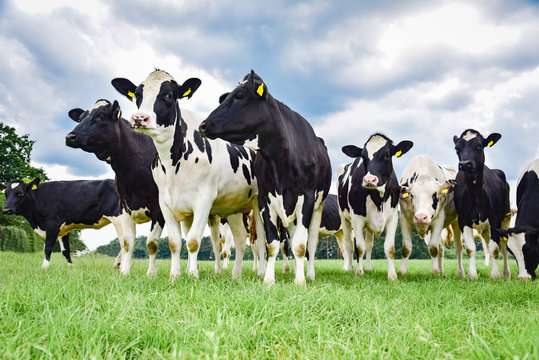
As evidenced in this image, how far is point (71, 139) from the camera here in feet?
21.3

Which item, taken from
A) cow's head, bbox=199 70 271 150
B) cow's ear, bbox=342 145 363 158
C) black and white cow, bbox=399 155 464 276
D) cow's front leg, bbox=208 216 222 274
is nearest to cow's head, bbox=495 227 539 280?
black and white cow, bbox=399 155 464 276

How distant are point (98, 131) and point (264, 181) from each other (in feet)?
9.31

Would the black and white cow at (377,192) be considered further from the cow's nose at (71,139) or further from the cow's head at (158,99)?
the cow's nose at (71,139)

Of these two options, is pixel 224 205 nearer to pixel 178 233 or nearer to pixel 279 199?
pixel 178 233

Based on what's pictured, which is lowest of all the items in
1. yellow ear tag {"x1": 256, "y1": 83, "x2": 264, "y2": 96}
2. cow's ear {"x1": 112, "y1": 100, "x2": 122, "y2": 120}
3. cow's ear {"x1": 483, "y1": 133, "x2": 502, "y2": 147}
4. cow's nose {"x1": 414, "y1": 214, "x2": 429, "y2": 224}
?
cow's nose {"x1": 414, "y1": 214, "x2": 429, "y2": 224}

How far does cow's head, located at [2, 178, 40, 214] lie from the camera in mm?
10938

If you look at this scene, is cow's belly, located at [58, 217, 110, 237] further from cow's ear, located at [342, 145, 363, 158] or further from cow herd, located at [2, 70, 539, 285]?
cow's ear, located at [342, 145, 363, 158]

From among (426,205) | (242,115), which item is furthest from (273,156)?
(426,205)

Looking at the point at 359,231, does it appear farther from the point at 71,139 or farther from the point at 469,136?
the point at 71,139

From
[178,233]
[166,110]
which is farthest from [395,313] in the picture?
[166,110]

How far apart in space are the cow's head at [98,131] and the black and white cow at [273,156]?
220 centimetres

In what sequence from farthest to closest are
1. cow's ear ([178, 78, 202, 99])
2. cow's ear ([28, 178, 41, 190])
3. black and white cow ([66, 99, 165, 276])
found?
cow's ear ([28, 178, 41, 190]) → black and white cow ([66, 99, 165, 276]) → cow's ear ([178, 78, 202, 99])

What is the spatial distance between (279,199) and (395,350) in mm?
3425

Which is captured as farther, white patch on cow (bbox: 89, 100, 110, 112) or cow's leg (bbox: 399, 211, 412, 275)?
cow's leg (bbox: 399, 211, 412, 275)
